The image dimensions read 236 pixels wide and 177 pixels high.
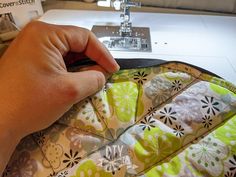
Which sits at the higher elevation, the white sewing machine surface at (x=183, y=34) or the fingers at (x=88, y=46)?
the fingers at (x=88, y=46)

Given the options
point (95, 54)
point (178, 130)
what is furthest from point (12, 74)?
point (178, 130)

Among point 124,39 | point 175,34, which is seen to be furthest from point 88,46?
point 175,34

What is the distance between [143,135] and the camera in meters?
→ 0.49

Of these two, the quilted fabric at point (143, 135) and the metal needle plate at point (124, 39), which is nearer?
the quilted fabric at point (143, 135)

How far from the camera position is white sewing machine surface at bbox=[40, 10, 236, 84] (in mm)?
803

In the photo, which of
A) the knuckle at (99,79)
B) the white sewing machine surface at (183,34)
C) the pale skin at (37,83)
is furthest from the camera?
the white sewing machine surface at (183,34)

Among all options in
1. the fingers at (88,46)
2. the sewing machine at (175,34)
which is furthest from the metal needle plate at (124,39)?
the fingers at (88,46)

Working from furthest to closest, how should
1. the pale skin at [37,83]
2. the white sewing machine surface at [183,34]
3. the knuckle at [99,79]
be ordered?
the white sewing machine surface at [183,34], the knuckle at [99,79], the pale skin at [37,83]

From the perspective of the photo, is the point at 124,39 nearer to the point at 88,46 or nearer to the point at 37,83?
the point at 88,46

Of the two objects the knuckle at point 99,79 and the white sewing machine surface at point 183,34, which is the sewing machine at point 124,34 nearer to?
the white sewing machine surface at point 183,34

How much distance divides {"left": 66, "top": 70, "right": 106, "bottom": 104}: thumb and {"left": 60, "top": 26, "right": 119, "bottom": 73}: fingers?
0.12ft

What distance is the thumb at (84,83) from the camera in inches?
18.8

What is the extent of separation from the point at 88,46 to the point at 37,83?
18 centimetres

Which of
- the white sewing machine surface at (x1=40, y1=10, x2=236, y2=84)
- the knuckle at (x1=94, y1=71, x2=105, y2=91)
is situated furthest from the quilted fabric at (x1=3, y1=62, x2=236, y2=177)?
the white sewing machine surface at (x1=40, y1=10, x2=236, y2=84)
